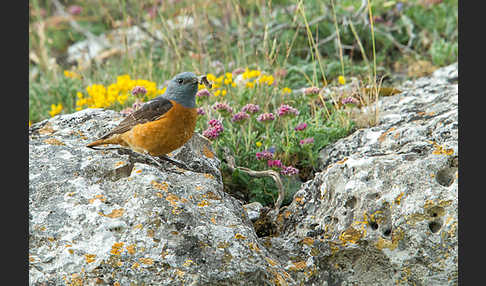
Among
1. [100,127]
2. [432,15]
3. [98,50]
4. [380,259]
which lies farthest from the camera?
[98,50]

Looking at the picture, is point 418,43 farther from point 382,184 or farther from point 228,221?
point 228,221

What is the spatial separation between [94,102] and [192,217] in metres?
3.46

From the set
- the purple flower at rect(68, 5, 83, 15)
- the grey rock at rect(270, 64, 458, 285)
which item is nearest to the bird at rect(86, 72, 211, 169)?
the grey rock at rect(270, 64, 458, 285)

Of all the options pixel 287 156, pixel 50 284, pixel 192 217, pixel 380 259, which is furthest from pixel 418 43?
pixel 50 284

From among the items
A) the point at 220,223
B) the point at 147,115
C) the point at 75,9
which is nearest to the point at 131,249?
the point at 220,223

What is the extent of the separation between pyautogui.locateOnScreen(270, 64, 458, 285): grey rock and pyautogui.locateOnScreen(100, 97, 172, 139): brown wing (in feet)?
3.98

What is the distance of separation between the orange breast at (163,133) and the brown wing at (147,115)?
0.04 metres

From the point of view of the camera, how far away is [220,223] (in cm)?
321

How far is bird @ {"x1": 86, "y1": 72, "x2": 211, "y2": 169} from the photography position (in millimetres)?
3844

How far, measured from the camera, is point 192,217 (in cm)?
307

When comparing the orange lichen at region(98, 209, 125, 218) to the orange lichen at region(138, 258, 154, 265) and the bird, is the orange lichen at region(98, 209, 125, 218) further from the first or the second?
the bird

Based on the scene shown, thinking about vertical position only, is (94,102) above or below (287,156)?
above

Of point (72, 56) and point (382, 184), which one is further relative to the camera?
point (72, 56)

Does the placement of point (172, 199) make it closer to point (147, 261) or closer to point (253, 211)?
point (147, 261)
